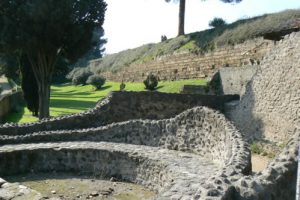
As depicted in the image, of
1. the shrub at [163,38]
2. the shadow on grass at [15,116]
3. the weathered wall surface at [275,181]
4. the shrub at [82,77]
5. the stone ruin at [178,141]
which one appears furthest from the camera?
the shrub at [82,77]

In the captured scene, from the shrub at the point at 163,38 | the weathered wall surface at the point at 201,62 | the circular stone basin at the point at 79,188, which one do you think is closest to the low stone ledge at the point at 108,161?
the circular stone basin at the point at 79,188

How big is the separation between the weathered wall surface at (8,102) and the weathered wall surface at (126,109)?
9587mm

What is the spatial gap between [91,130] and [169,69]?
20.7 meters

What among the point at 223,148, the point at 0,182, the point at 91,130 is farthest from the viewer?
the point at 91,130

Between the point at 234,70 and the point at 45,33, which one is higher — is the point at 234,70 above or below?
below

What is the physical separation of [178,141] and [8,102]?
19284mm

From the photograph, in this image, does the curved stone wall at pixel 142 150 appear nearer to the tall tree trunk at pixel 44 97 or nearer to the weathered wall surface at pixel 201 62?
the tall tree trunk at pixel 44 97

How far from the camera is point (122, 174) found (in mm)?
11523

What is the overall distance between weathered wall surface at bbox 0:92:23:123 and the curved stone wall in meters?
11.6

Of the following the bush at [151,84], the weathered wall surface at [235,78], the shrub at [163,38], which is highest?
the shrub at [163,38]

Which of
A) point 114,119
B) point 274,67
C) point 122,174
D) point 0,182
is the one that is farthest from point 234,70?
point 0,182

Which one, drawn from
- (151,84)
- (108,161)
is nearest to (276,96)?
(108,161)

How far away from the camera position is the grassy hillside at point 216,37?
1040 inches

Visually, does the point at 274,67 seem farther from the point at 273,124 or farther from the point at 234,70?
the point at 234,70
